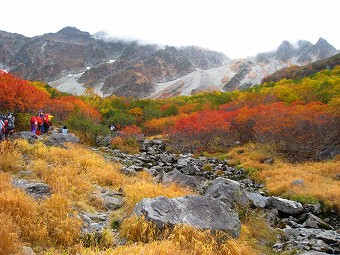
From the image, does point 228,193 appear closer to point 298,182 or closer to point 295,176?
point 298,182

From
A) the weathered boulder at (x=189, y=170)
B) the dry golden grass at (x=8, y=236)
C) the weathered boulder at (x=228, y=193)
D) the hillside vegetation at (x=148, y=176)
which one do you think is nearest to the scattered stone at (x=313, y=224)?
the hillside vegetation at (x=148, y=176)

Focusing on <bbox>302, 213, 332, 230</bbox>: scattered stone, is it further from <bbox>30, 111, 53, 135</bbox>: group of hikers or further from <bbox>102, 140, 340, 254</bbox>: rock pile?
<bbox>30, 111, 53, 135</bbox>: group of hikers

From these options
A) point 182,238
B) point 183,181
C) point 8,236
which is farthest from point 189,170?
point 8,236

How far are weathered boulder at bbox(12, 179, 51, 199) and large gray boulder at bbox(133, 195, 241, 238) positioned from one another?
122 inches

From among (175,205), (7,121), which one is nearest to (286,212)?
(175,205)

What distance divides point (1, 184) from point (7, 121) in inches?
406

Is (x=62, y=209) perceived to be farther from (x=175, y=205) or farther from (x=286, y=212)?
(x=286, y=212)

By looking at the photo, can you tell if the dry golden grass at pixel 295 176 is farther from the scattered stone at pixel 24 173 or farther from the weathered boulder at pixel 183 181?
the scattered stone at pixel 24 173

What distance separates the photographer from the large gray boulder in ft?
26.7

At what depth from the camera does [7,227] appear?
629cm

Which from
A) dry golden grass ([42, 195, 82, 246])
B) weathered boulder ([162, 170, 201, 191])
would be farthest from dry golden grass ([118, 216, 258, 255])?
weathered boulder ([162, 170, 201, 191])

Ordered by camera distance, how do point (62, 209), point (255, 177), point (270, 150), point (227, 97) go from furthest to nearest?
point (227, 97)
point (270, 150)
point (255, 177)
point (62, 209)

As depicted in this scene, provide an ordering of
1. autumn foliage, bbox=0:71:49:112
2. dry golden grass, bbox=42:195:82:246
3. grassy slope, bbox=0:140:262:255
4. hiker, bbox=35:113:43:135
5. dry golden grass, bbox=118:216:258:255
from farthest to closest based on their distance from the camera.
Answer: autumn foliage, bbox=0:71:49:112
hiker, bbox=35:113:43:135
dry golden grass, bbox=118:216:258:255
dry golden grass, bbox=42:195:82:246
grassy slope, bbox=0:140:262:255

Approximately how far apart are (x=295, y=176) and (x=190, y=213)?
16.2 meters
